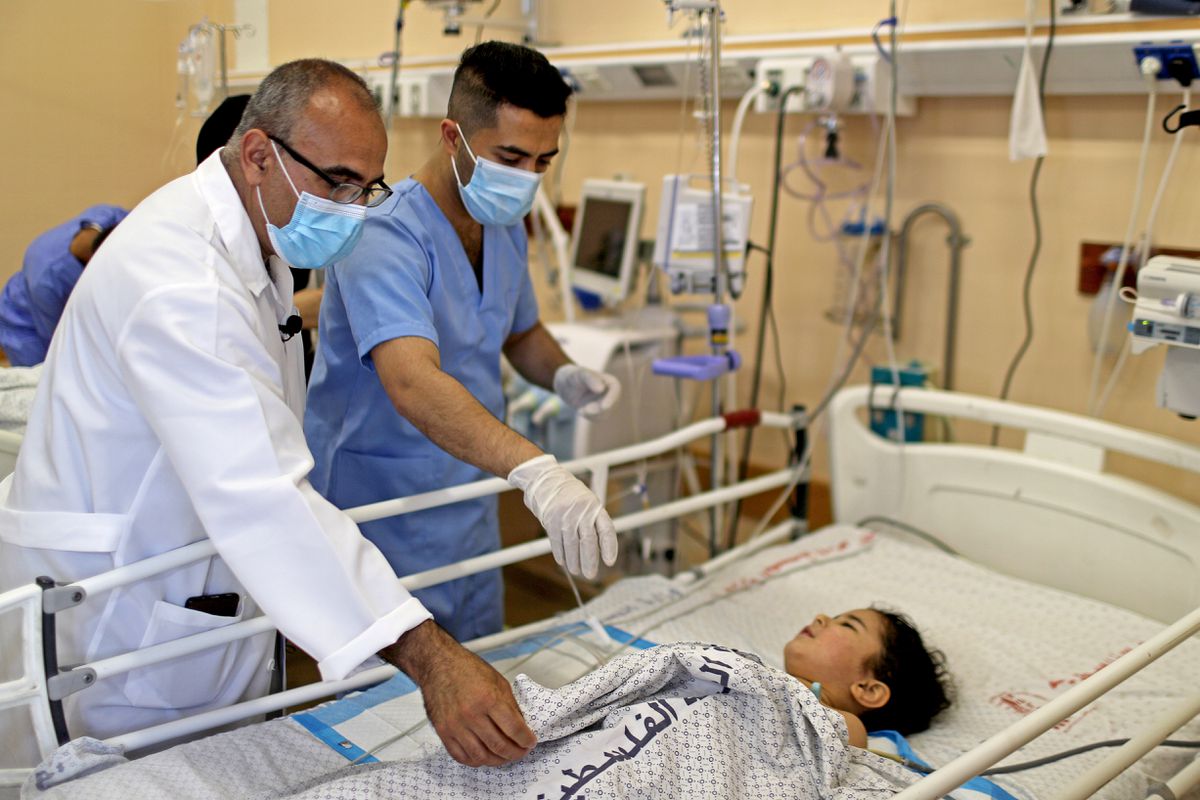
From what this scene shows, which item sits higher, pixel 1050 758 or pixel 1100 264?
pixel 1100 264

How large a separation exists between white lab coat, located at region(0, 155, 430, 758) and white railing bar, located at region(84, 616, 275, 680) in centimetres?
2

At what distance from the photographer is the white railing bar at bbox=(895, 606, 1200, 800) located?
130cm

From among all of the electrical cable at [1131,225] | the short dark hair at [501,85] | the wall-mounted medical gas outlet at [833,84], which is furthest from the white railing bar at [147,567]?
the electrical cable at [1131,225]

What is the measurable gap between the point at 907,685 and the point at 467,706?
3.04ft

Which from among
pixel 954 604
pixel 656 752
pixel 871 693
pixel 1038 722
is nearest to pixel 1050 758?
pixel 871 693

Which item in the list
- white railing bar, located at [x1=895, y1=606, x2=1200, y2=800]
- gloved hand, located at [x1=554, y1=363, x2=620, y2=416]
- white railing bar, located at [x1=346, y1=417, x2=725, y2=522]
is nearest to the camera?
white railing bar, located at [x1=895, y1=606, x2=1200, y2=800]

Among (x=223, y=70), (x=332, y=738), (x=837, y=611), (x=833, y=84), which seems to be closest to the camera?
(x=332, y=738)

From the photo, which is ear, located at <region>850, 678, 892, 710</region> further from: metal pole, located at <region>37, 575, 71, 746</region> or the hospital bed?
metal pole, located at <region>37, 575, 71, 746</region>

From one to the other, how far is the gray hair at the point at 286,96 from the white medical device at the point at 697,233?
A: 1133mm

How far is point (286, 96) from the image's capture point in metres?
1.52

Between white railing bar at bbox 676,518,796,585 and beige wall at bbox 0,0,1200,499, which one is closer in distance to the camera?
beige wall at bbox 0,0,1200,499

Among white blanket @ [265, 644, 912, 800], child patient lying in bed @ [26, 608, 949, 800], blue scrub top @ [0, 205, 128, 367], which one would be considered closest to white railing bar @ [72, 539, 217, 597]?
child patient lying in bed @ [26, 608, 949, 800]

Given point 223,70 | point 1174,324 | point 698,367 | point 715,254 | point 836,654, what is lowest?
point 836,654

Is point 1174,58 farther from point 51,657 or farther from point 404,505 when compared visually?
point 51,657
